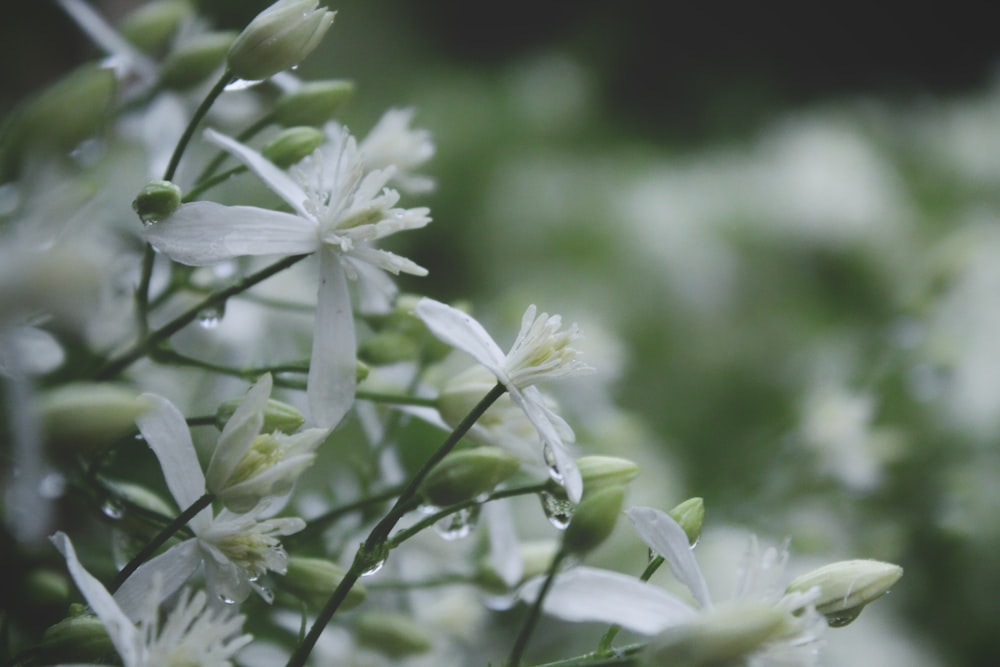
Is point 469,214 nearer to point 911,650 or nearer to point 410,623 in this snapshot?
point 911,650

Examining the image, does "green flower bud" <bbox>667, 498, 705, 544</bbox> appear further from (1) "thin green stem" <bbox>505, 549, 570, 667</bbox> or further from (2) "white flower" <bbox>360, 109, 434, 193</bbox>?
(2) "white flower" <bbox>360, 109, 434, 193</bbox>

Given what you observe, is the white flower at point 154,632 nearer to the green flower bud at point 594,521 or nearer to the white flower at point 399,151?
the green flower bud at point 594,521

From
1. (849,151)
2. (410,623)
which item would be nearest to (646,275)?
(849,151)

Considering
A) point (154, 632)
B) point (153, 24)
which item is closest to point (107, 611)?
point (154, 632)

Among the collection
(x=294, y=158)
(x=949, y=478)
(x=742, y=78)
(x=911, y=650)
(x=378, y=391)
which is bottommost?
(x=911, y=650)

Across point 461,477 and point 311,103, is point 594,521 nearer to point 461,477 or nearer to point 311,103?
point 461,477


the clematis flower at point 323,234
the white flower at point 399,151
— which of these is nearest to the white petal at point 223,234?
the clematis flower at point 323,234
